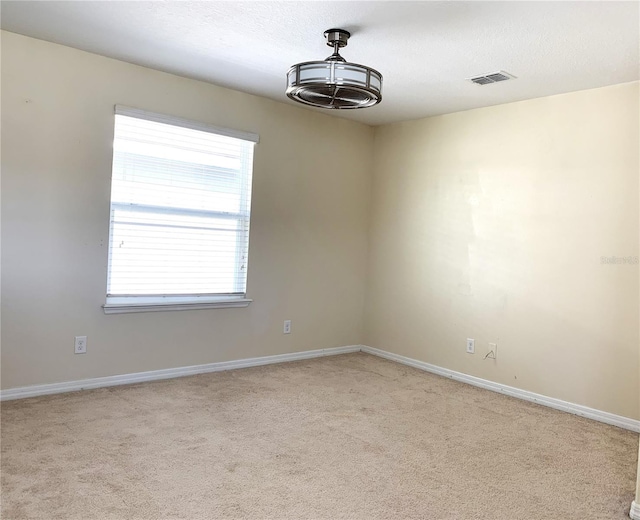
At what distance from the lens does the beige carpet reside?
2.26m

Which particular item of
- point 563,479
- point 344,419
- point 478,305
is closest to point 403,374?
point 478,305

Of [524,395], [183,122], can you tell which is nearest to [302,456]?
[524,395]

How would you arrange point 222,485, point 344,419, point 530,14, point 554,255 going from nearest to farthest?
1. point 222,485
2. point 530,14
3. point 344,419
4. point 554,255

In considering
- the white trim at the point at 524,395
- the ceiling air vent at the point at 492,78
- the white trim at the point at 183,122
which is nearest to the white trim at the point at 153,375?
the white trim at the point at 524,395

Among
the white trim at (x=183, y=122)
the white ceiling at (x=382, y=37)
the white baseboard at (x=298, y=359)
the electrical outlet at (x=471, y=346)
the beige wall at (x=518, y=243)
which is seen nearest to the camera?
the white ceiling at (x=382, y=37)

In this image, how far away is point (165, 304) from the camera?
13.2 ft

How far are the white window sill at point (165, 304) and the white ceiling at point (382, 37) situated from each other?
5.74 ft

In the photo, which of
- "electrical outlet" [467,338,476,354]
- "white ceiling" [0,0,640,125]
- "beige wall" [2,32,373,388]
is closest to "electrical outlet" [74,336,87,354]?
"beige wall" [2,32,373,388]

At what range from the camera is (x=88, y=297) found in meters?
3.68

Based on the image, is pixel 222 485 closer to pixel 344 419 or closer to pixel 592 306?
pixel 344 419

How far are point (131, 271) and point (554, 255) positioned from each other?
10.5ft

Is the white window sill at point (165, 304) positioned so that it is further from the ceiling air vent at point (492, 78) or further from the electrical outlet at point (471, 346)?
the ceiling air vent at point (492, 78)

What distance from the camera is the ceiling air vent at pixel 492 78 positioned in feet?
11.6

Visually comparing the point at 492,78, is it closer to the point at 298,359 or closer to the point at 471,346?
the point at 471,346
